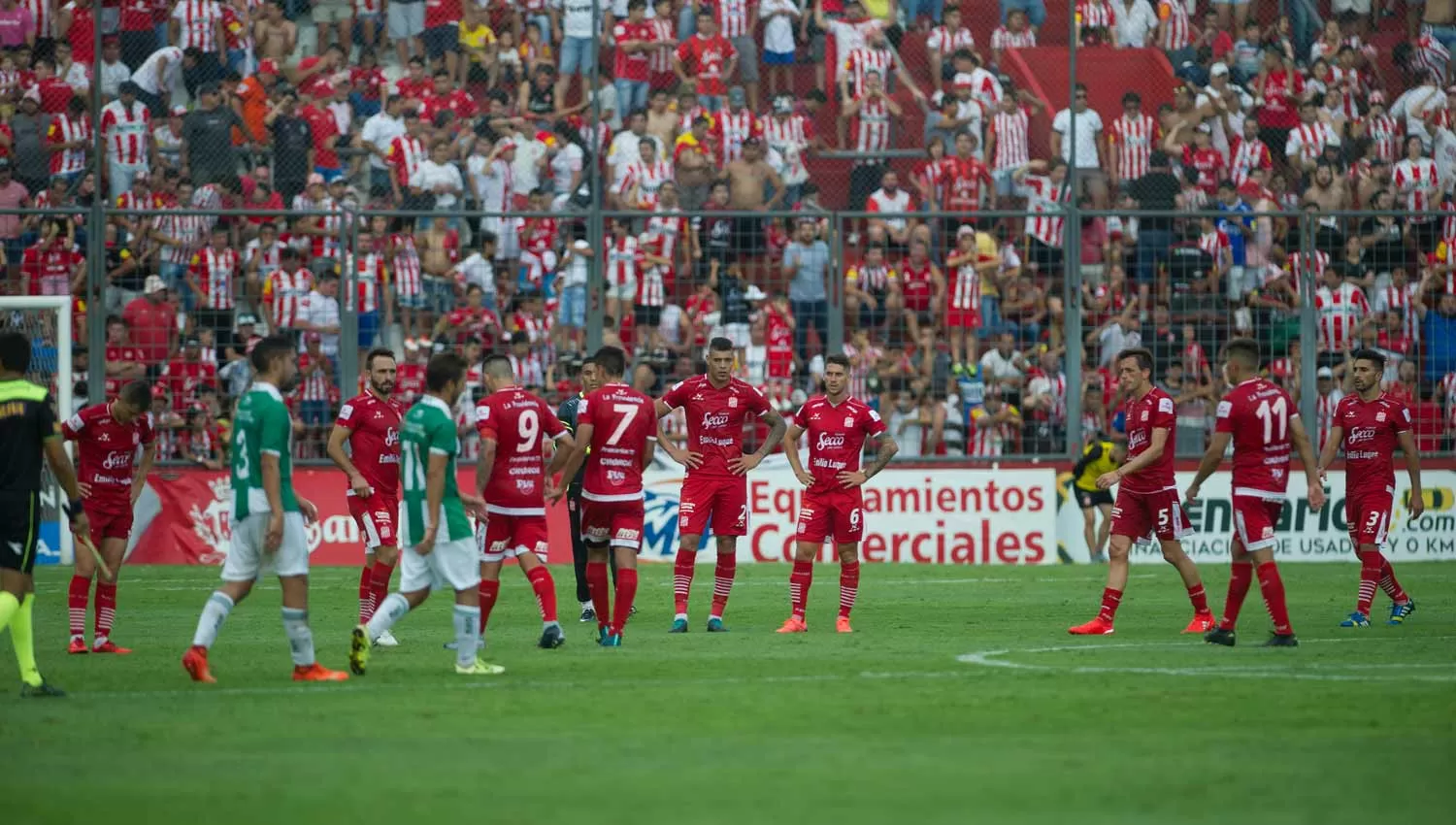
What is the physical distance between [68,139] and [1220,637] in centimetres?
1812

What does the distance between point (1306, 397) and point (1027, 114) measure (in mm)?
6027

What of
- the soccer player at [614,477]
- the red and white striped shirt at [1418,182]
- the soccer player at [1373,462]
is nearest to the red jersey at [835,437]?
the soccer player at [614,477]

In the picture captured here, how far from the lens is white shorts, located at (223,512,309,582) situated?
11141mm

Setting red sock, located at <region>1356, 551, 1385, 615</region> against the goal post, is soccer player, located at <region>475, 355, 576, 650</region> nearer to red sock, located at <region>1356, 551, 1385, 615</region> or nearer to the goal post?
red sock, located at <region>1356, 551, 1385, 615</region>

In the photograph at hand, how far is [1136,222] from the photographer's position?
2561 centimetres

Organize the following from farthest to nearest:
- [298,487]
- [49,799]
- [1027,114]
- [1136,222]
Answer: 1. [1027,114]
2. [1136,222]
3. [298,487]
4. [49,799]

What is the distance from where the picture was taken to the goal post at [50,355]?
75.0ft

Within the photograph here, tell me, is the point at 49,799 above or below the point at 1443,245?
below

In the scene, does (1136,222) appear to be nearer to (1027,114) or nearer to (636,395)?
(1027,114)

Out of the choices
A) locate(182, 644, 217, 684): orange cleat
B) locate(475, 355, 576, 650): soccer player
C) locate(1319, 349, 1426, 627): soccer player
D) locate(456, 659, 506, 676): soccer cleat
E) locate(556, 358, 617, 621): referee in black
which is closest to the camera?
locate(182, 644, 217, 684): orange cleat

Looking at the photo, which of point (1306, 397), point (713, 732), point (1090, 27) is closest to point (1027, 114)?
point (1090, 27)

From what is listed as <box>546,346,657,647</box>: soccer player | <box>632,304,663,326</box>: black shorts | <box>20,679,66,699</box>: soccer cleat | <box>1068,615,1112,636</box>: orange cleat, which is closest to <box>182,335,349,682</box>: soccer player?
<box>20,679,66,699</box>: soccer cleat

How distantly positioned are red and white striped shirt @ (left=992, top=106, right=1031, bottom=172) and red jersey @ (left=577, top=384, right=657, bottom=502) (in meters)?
14.2

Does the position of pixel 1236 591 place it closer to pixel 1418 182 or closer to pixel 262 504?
pixel 262 504
